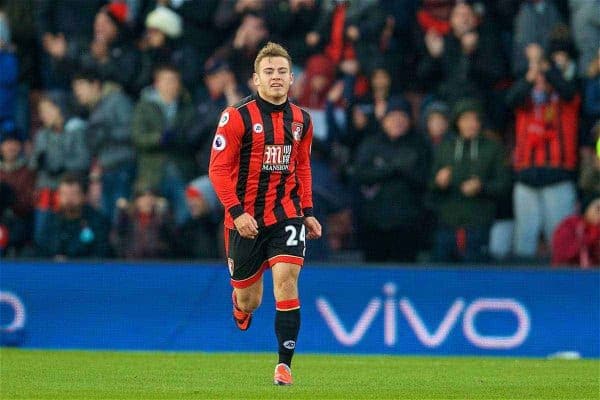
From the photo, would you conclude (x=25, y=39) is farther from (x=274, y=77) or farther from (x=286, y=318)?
(x=286, y=318)

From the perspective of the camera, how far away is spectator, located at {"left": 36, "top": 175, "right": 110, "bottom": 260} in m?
14.9

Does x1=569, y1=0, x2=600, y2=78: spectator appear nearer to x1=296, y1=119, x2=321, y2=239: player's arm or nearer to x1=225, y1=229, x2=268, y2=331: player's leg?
x1=296, y1=119, x2=321, y2=239: player's arm

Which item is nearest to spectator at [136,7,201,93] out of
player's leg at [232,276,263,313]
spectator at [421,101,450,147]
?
spectator at [421,101,450,147]

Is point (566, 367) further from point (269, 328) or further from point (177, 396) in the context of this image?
point (177, 396)

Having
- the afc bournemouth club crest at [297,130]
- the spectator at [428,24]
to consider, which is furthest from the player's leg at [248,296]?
the spectator at [428,24]

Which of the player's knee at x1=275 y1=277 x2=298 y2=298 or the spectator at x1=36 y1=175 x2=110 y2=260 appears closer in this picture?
the player's knee at x1=275 y1=277 x2=298 y2=298

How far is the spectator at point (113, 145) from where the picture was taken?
15523mm

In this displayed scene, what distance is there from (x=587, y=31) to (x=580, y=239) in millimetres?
2408

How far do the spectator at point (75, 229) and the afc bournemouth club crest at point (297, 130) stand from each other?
5.82 metres


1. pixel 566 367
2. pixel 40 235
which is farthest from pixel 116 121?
pixel 566 367

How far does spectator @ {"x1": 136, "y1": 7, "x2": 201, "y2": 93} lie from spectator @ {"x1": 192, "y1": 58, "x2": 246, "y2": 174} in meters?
0.58

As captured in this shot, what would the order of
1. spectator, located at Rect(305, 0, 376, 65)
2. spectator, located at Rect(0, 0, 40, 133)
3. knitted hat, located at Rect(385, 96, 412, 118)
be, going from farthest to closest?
spectator, located at Rect(0, 0, 40, 133), spectator, located at Rect(305, 0, 376, 65), knitted hat, located at Rect(385, 96, 412, 118)

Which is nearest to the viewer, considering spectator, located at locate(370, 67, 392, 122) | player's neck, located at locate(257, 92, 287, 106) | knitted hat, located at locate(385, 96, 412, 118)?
player's neck, located at locate(257, 92, 287, 106)

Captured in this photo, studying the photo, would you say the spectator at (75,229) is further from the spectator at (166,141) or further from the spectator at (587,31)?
the spectator at (587,31)
